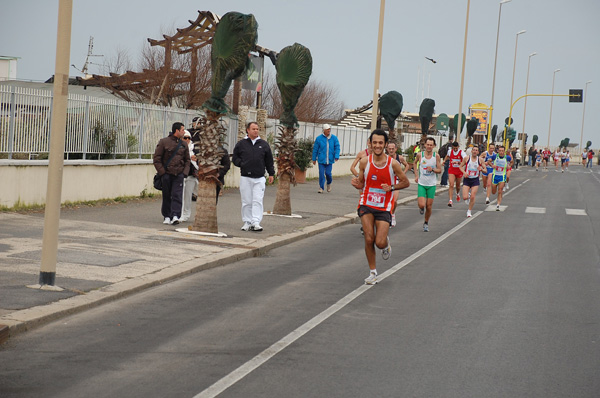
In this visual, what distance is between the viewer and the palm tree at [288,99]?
779 inches

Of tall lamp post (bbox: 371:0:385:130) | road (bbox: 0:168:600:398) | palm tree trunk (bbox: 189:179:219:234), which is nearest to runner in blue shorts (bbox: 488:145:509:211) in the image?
tall lamp post (bbox: 371:0:385:130)

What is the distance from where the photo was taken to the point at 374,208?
37.7 ft

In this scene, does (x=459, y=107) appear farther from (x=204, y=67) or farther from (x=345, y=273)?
(x=345, y=273)

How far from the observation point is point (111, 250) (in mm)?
12711

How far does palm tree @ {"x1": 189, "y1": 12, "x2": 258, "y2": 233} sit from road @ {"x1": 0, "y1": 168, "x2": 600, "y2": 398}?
189cm

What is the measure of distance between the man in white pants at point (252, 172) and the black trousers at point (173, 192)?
1.11 m

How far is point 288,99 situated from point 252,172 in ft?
14.1

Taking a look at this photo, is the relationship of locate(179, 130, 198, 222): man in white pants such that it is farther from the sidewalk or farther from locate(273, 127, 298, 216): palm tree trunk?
locate(273, 127, 298, 216): palm tree trunk

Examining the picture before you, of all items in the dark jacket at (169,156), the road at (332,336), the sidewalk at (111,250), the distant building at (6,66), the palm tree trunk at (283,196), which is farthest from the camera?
the distant building at (6,66)

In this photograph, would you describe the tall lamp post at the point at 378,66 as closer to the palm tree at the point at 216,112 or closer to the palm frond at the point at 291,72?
the palm frond at the point at 291,72

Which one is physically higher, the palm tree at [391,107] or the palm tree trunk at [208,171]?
the palm tree at [391,107]

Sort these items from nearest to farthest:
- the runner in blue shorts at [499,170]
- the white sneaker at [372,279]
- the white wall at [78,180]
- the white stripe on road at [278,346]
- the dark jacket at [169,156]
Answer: the white stripe on road at [278,346] → the white sneaker at [372,279] → the dark jacket at [169,156] → the white wall at [78,180] → the runner in blue shorts at [499,170]

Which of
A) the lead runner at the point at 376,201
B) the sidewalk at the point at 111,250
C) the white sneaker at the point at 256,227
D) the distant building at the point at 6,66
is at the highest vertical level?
the distant building at the point at 6,66

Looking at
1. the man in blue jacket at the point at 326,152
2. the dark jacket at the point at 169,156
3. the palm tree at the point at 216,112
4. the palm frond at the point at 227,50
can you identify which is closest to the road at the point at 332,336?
the palm tree at the point at 216,112
